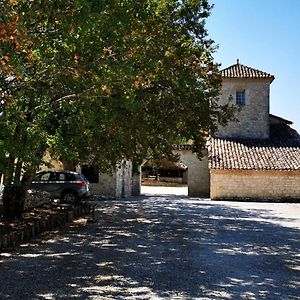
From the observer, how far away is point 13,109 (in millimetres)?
9242

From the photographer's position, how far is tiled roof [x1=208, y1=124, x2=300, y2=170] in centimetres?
3166

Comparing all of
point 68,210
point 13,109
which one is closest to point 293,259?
point 13,109

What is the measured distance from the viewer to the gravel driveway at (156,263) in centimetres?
739

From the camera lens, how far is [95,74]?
29.9 ft

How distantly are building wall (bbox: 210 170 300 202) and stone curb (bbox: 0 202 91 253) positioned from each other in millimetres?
13468

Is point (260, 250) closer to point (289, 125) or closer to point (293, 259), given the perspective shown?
point (293, 259)

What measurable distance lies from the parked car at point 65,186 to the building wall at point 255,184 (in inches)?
432

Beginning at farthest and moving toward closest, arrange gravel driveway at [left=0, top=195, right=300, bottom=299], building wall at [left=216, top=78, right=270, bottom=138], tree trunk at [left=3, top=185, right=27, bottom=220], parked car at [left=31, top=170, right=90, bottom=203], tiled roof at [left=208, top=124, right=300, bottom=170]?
building wall at [left=216, top=78, right=270, bottom=138] → tiled roof at [left=208, top=124, right=300, bottom=170] → parked car at [left=31, top=170, right=90, bottom=203] → tree trunk at [left=3, top=185, right=27, bottom=220] → gravel driveway at [left=0, top=195, right=300, bottom=299]

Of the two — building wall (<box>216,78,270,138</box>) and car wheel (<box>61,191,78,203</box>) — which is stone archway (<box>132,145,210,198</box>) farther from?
car wheel (<box>61,191,78,203</box>)

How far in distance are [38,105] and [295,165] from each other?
2360 centimetres

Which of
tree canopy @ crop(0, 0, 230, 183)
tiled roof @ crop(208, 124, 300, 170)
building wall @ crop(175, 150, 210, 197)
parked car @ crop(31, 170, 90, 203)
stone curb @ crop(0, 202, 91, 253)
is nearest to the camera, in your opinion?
tree canopy @ crop(0, 0, 230, 183)

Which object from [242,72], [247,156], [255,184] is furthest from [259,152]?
[242,72]

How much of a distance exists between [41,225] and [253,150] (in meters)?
22.7

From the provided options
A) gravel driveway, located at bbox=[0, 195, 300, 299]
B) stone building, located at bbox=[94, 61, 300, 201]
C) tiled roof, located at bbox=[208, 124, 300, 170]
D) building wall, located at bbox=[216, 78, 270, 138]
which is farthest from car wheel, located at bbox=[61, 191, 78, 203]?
building wall, located at bbox=[216, 78, 270, 138]
